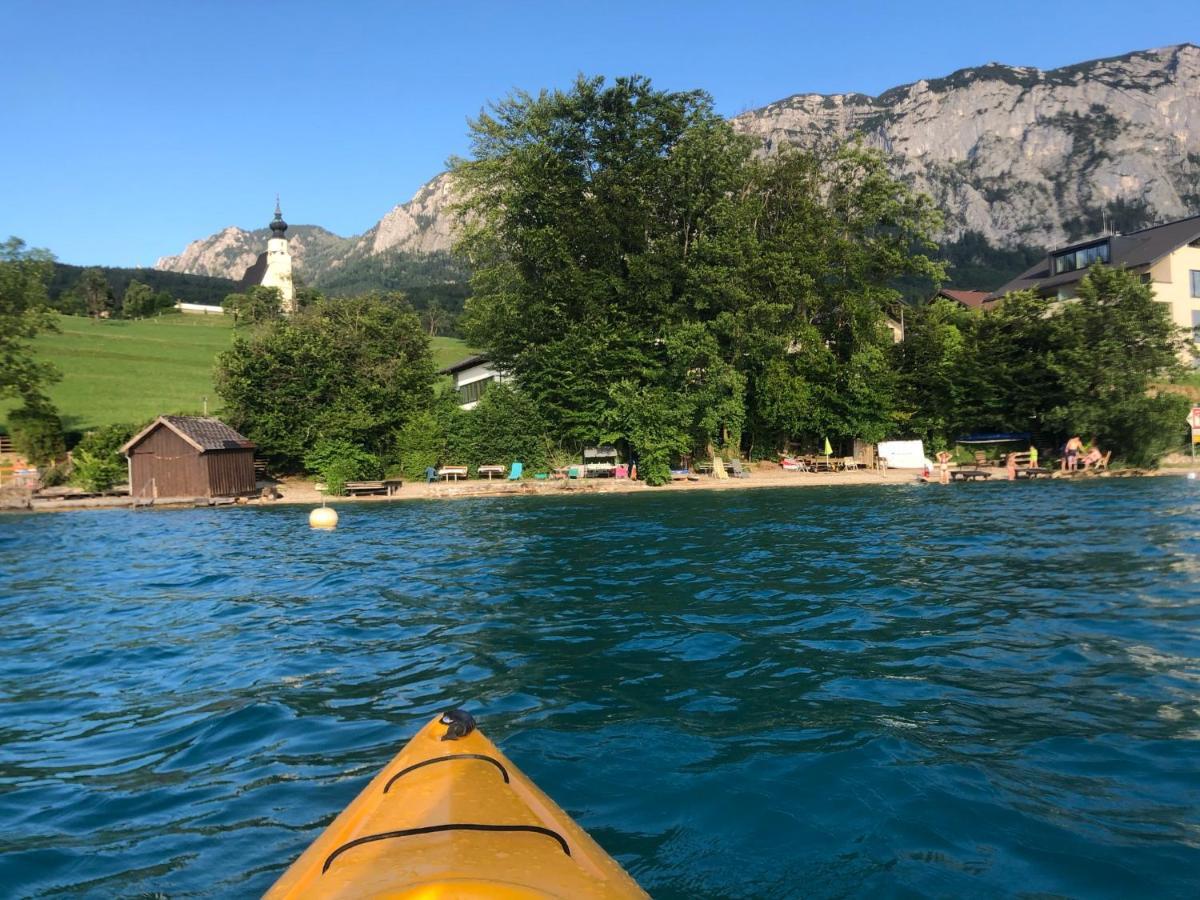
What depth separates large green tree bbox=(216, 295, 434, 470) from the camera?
1395 inches

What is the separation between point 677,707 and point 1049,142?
165m

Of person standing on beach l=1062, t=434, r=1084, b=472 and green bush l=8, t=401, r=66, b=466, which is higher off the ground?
green bush l=8, t=401, r=66, b=466

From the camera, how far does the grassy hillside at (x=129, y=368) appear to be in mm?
44625

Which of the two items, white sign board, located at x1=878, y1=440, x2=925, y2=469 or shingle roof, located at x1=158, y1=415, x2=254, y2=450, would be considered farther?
white sign board, located at x1=878, y1=440, x2=925, y2=469

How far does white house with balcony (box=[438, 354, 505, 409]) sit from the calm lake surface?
98.8ft

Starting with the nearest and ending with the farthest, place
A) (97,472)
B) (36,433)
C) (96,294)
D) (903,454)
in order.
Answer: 1. (97,472)
2. (36,433)
3. (903,454)
4. (96,294)

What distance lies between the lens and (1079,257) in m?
50.2

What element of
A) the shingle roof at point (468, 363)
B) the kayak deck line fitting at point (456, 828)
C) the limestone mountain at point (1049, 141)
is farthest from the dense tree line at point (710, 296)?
the limestone mountain at point (1049, 141)

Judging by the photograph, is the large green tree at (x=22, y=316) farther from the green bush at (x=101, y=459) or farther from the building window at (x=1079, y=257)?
the building window at (x=1079, y=257)

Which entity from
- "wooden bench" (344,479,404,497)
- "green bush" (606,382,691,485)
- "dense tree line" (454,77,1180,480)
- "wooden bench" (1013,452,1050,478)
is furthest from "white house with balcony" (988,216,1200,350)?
"wooden bench" (344,479,404,497)

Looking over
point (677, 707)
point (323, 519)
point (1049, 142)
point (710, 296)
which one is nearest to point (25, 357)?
point (323, 519)

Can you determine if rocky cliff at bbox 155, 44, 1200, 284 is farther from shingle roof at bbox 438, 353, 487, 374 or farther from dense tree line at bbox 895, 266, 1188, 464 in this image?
dense tree line at bbox 895, 266, 1188, 464

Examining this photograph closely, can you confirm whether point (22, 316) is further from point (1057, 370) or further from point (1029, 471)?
point (1057, 370)

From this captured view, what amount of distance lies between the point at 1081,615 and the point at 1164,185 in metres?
148
